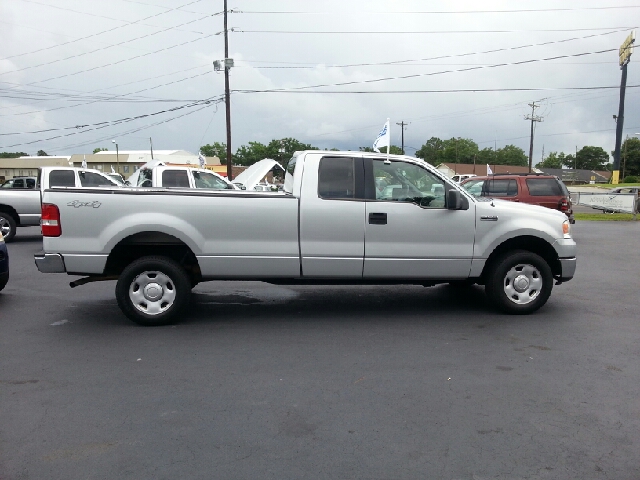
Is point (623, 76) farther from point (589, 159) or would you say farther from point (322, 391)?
point (589, 159)

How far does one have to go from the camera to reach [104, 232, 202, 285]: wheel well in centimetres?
585

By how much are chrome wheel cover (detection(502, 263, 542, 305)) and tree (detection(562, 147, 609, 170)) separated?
133m

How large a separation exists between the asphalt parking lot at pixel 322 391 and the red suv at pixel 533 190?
6965 millimetres

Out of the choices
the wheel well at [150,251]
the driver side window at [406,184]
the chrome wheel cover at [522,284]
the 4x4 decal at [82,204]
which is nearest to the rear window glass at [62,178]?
the wheel well at [150,251]

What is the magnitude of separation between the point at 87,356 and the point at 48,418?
133cm

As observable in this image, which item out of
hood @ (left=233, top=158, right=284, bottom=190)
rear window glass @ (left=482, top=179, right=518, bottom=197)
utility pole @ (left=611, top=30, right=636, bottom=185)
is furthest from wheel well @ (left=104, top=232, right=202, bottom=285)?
utility pole @ (left=611, top=30, right=636, bottom=185)

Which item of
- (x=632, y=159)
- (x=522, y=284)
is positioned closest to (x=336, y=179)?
(x=522, y=284)

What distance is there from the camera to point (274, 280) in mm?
6125

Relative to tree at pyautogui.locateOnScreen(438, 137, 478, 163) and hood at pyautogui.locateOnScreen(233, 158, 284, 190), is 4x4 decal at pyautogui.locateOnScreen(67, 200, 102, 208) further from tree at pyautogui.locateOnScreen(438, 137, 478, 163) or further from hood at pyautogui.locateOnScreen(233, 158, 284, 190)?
tree at pyautogui.locateOnScreen(438, 137, 478, 163)

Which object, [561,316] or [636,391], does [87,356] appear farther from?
[561,316]

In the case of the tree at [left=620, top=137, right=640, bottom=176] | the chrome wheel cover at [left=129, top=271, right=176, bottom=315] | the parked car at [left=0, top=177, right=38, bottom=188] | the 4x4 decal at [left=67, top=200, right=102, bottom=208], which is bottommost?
the chrome wheel cover at [left=129, top=271, right=176, bottom=315]

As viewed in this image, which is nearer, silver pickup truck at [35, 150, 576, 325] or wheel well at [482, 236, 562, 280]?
silver pickup truck at [35, 150, 576, 325]

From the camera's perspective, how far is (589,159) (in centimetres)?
12688

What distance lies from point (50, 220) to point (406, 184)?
395cm
